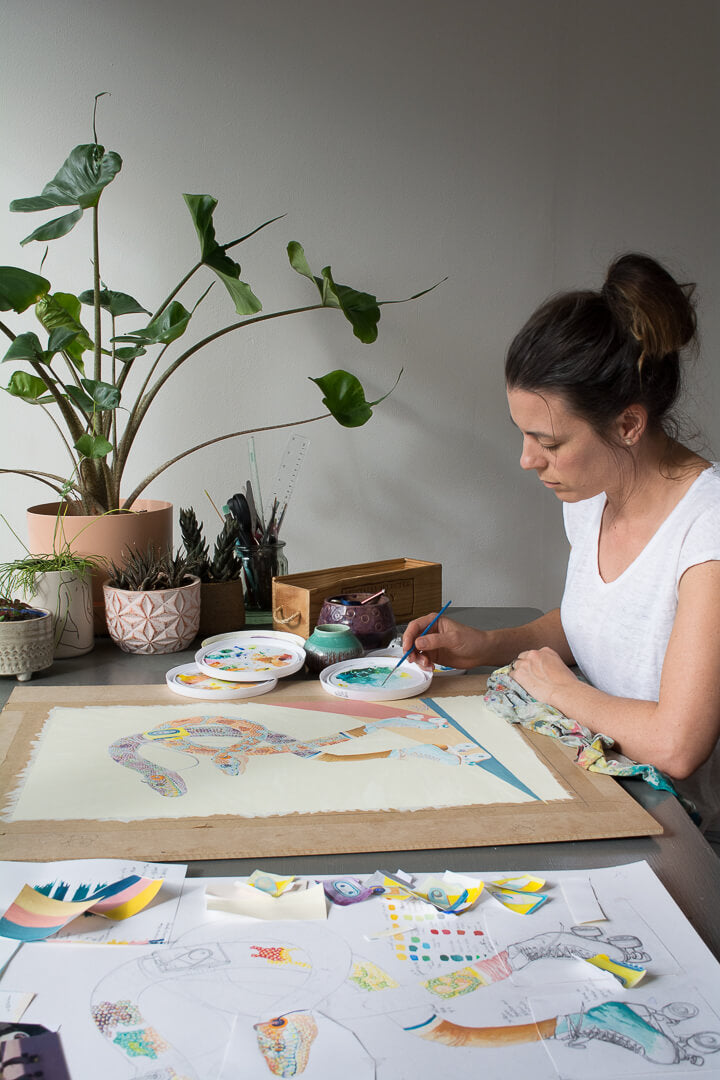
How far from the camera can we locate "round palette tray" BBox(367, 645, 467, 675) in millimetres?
1253

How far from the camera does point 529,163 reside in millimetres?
2297

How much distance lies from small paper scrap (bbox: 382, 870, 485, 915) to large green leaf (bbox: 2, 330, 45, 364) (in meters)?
1.04

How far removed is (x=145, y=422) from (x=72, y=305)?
462 millimetres

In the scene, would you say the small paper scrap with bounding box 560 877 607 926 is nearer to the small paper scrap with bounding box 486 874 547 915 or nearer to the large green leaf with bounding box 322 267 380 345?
the small paper scrap with bounding box 486 874 547 915

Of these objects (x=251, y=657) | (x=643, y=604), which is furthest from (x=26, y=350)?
(x=643, y=604)

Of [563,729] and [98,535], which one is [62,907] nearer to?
[563,729]

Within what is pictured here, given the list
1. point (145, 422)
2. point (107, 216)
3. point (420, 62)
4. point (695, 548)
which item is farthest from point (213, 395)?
point (695, 548)

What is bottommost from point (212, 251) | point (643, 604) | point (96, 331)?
point (643, 604)

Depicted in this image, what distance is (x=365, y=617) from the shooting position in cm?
129

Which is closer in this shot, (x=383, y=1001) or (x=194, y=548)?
(x=383, y=1001)

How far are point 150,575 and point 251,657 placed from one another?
0.70ft

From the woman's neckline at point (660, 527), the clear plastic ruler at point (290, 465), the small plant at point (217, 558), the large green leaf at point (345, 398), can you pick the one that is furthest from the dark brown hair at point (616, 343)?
A: the clear plastic ruler at point (290, 465)

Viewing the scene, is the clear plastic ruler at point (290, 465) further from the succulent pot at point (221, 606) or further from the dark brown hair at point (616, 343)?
the dark brown hair at point (616, 343)

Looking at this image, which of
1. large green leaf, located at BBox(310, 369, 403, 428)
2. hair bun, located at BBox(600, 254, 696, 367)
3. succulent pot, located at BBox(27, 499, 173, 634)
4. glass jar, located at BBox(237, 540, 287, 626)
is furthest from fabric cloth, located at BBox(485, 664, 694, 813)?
large green leaf, located at BBox(310, 369, 403, 428)
